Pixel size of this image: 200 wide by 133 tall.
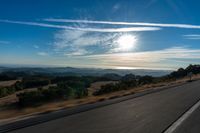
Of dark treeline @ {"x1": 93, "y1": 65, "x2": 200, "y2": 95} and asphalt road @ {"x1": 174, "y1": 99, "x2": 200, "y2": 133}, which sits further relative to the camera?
dark treeline @ {"x1": 93, "y1": 65, "x2": 200, "y2": 95}

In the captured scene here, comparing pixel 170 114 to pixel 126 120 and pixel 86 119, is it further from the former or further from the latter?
pixel 86 119

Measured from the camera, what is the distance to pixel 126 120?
9.66 metres

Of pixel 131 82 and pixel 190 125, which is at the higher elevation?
pixel 131 82

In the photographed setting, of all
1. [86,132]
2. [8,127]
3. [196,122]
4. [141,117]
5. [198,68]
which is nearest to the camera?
[86,132]

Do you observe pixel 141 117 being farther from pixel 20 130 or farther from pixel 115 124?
pixel 20 130

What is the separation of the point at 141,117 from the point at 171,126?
171 centimetres

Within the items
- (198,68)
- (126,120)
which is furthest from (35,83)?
(126,120)

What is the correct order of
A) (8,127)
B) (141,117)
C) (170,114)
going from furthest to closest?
1. (170,114)
2. (141,117)
3. (8,127)

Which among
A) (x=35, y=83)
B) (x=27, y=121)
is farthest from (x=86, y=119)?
(x=35, y=83)

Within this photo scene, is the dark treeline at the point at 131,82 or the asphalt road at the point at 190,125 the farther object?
the dark treeline at the point at 131,82

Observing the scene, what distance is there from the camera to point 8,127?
8547 millimetres

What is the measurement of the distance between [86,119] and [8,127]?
2.49m

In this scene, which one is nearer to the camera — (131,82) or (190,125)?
(190,125)

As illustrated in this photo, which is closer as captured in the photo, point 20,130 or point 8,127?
point 20,130
